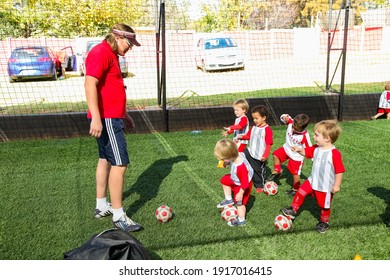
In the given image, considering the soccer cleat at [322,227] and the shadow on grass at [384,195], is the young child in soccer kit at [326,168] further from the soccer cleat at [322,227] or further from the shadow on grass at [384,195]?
the shadow on grass at [384,195]

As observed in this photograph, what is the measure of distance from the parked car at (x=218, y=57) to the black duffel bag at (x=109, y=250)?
17190 mm

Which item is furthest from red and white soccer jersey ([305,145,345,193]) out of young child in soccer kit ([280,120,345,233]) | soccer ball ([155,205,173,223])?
soccer ball ([155,205,173,223])

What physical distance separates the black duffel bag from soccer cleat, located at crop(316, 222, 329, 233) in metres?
1.77

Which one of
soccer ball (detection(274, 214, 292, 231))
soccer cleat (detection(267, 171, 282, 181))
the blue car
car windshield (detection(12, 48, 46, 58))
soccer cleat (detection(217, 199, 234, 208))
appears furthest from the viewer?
car windshield (detection(12, 48, 46, 58))

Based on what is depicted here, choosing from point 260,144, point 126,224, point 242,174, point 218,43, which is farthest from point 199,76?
point 126,224

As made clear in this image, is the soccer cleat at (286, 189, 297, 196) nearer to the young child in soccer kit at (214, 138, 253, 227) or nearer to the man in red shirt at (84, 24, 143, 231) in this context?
the young child in soccer kit at (214, 138, 253, 227)

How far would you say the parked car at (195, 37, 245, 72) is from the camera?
19.8m

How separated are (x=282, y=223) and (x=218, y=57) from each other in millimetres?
17242

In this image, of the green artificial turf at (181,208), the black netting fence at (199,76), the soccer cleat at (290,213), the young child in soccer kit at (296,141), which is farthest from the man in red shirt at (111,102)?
the black netting fence at (199,76)

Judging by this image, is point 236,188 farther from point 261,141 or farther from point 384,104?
point 384,104

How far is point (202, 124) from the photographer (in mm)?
8578

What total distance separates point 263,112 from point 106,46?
2.19m

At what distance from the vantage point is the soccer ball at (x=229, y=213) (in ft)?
13.1

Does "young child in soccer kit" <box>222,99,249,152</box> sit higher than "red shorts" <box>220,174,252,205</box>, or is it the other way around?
"young child in soccer kit" <box>222,99,249,152</box>
